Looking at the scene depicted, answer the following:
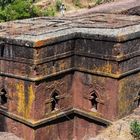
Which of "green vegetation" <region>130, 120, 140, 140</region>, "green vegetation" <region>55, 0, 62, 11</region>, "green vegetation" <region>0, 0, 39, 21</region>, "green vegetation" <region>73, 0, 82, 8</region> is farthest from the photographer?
"green vegetation" <region>73, 0, 82, 8</region>

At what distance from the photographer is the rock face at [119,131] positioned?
9.33m

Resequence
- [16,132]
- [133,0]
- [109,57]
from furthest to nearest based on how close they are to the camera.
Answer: [133,0]
[16,132]
[109,57]

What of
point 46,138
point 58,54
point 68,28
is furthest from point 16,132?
point 68,28

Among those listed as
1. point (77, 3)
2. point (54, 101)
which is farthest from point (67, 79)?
point (77, 3)

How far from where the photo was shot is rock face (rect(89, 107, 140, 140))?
933cm

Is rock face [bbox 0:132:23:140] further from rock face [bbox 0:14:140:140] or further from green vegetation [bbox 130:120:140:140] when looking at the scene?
green vegetation [bbox 130:120:140:140]

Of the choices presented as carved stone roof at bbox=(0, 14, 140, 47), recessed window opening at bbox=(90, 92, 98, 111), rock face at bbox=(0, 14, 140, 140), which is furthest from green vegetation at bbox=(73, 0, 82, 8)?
recessed window opening at bbox=(90, 92, 98, 111)

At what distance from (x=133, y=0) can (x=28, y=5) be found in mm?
5340

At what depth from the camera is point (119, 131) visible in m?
9.56

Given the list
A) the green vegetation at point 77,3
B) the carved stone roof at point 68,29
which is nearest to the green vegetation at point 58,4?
the green vegetation at point 77,3

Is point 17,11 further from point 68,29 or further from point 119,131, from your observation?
point 119,131

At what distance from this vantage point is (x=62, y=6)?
87.1ft

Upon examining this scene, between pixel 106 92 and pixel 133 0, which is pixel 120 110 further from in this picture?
pixel 133 0

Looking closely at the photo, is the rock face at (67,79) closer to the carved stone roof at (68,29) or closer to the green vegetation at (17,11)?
the carved stone roof at (68,29)
